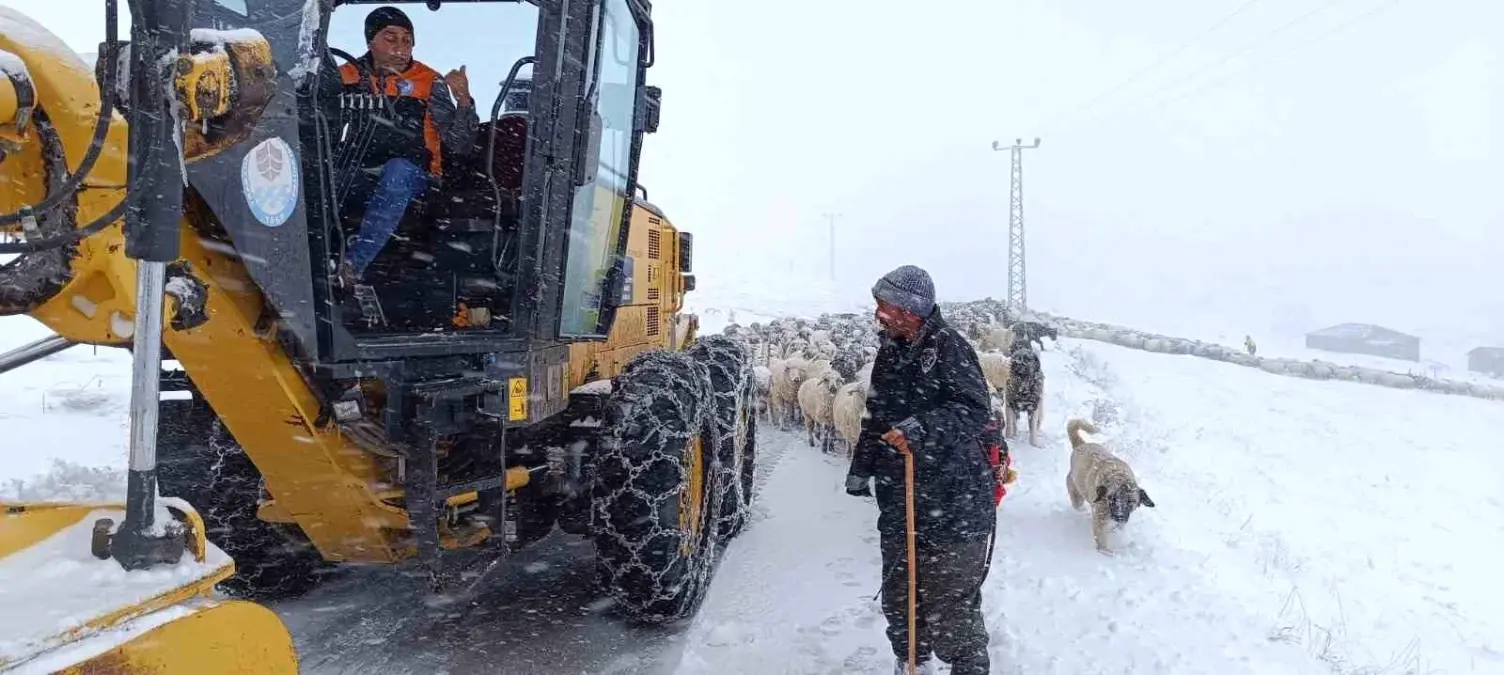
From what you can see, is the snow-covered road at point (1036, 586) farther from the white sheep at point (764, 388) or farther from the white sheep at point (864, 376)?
the white sheep at point (764, 388)

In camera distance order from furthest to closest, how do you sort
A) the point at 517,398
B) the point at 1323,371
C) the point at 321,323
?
the point at 1323,371
the point at 517,398
the point at 321,323

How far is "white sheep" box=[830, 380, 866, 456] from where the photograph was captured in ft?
29.7

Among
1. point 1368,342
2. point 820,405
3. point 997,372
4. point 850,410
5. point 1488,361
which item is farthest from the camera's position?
point 1368,342

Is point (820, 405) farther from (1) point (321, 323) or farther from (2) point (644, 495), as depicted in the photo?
(1) point (321, 323)

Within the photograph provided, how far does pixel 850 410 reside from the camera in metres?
9.15

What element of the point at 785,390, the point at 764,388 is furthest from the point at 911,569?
the point at 764,388

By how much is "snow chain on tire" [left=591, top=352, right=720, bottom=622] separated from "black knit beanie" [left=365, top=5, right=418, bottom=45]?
1.98 metres

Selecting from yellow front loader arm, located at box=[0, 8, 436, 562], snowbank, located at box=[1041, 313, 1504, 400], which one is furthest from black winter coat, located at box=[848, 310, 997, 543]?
snowbank, located at box=[1041, 313, 1504, 400]

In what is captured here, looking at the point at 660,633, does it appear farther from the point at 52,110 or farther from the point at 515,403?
the point at 52,110

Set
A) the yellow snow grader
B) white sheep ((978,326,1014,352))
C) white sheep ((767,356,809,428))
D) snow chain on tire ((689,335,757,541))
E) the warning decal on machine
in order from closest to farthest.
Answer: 1. the yellow snow grader
2. the warning decal on machine
3. snow chain on tire ((689,335,757,541))
4. white sheep ((767,356,809,428))
5. white sheep ((978,326,1014,352))

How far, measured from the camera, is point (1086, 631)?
460 centimetres

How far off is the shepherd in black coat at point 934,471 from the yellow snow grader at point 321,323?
1.02m

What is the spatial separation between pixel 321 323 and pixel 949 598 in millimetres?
2620

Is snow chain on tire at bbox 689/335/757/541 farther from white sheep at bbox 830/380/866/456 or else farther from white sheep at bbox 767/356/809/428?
white sheep at bbox 767/356/809/428
